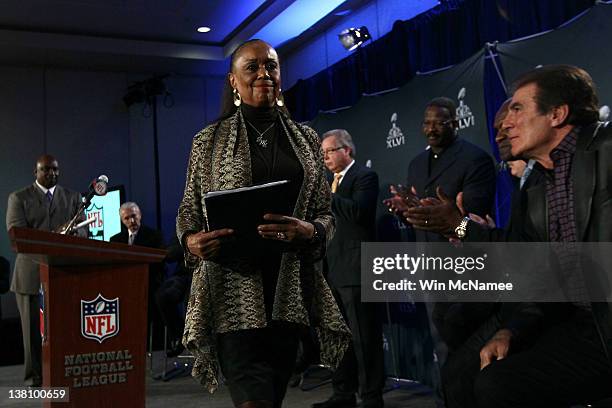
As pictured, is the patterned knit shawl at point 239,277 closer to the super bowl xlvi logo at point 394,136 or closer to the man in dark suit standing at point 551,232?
the man in dark suit standing at point 551,232

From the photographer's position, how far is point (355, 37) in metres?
5.75

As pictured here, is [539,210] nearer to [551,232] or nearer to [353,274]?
[551,232]

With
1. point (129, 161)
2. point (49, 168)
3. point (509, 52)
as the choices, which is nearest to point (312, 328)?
point (509, 52)

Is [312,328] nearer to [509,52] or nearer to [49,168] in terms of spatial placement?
[509,52]

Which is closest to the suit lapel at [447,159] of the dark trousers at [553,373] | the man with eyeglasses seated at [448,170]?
the man with eyeglasses seated at [448,170]

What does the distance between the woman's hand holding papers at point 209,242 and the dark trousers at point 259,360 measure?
229 millimetres

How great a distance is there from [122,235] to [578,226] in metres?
5.34

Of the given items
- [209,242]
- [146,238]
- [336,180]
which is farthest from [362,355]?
[146,238]

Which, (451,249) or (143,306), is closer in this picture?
(143,306)

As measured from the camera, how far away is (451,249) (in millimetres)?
3514

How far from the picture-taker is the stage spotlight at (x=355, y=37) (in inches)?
226

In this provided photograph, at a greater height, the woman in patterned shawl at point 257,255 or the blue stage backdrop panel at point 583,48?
the blue stage backdrop panel at point 583,48

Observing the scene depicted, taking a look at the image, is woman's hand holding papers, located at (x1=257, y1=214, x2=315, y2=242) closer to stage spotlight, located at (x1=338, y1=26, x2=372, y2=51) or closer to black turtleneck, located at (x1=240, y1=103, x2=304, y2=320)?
black turtleneck, located at (x1=240, y1=103, x2=304, y2=320)

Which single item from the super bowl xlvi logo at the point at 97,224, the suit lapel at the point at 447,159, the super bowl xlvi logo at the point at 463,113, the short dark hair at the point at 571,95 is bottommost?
the short dark hair at the point at 571,95
